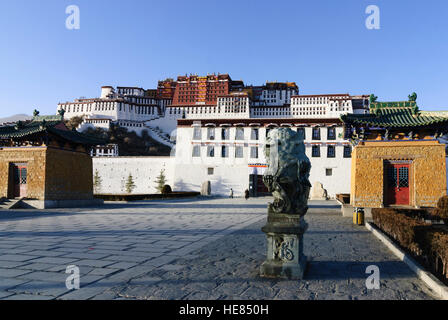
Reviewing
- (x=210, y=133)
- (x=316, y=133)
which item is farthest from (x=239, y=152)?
(x=316, y=133)

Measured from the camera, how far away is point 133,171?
136ft

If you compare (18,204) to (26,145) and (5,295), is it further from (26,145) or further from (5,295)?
(5,295)

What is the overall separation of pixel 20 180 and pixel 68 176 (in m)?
2.63

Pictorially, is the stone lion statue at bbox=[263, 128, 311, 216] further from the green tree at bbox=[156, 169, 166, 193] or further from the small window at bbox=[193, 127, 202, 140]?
the green tree at bbox=[156, 169, 166, 193]

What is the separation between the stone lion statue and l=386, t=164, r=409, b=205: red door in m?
12.0

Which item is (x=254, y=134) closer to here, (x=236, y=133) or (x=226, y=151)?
(x=236, y=133)

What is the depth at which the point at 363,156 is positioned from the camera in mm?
15227

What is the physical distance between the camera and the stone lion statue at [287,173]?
482 cm

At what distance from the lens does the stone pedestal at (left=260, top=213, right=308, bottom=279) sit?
462 cm

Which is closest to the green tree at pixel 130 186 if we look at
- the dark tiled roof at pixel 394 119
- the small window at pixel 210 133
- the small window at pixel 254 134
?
the small window at pixel 210 133

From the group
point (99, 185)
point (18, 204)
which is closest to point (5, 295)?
point (18, 204)

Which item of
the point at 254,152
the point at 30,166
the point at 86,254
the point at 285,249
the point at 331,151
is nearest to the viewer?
the point at 285,249

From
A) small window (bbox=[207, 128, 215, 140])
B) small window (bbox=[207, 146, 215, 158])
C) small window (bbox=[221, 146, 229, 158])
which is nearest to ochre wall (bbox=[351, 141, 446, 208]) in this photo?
small window (bbox=[221, 146, 229, 158])

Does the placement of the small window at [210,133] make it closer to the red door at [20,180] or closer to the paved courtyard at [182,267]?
the red door at [20,180]
